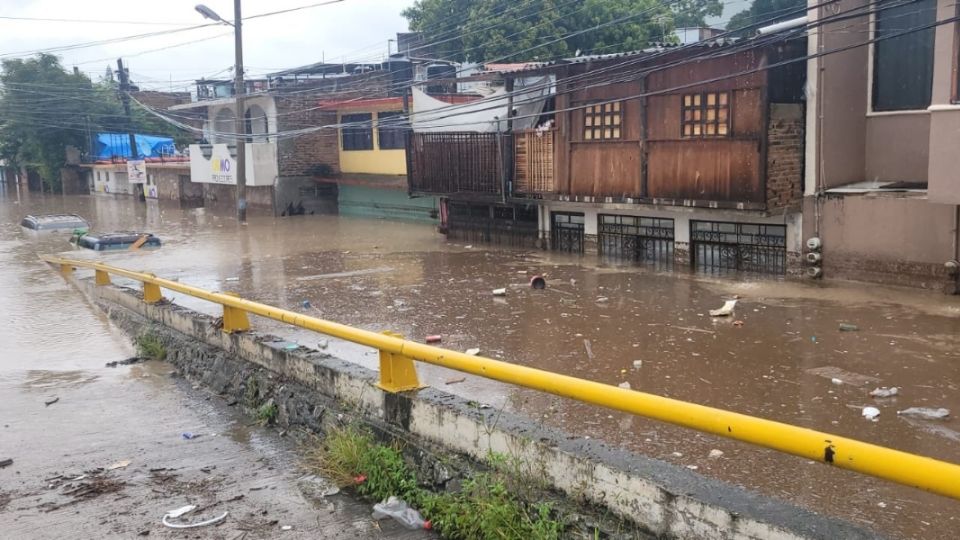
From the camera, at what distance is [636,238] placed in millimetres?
17000

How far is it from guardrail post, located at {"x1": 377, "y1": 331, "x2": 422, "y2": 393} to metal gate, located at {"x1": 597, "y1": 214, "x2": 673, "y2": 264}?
11.8 metres

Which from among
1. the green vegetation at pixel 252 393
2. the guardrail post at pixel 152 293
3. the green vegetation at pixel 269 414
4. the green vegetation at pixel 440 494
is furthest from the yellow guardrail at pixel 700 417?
the guardrail post at pixel 152 293

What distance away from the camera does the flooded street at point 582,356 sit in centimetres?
594

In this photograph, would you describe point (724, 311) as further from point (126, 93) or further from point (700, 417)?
point (126, 93)

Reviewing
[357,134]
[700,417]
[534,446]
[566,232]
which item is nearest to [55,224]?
[357,134]

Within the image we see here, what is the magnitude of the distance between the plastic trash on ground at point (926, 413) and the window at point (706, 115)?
7819mm

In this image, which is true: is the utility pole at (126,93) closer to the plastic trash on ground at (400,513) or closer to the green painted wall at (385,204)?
the green painted wall at (385,204)

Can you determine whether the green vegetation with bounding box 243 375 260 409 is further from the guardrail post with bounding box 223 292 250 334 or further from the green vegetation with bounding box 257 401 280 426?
the guardrail post with bounding box 223 292 250 334

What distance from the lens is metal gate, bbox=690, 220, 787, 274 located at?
14.4 metres

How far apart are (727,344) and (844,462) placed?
23.7 ft

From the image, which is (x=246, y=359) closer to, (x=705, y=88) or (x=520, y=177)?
(x=705, y=88)

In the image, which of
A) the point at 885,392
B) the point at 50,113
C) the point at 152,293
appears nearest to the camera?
the point at 885,392

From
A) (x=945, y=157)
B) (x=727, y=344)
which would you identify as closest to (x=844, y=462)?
(x=727, y=344)

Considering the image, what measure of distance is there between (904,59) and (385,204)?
18788 mm
